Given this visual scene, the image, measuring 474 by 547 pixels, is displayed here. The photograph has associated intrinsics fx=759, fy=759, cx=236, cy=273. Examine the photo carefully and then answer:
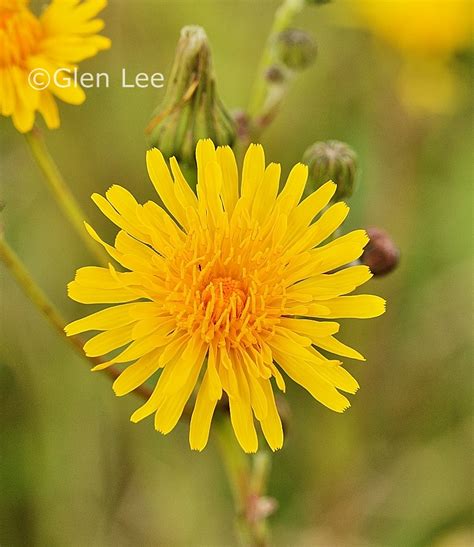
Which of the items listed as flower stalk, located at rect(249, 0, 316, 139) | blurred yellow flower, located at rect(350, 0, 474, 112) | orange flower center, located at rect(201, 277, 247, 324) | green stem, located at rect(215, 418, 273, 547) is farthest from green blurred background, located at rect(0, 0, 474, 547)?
orange flower center, located at rect(201, 277, 247, 324)

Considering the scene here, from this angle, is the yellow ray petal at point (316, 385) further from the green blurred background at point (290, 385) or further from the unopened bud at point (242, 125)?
the green blurred background at point (290, 385)

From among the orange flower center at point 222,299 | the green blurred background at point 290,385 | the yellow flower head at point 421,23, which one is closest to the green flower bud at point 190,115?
the orange flower center at point 222,299

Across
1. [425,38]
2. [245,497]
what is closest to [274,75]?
[245,497]

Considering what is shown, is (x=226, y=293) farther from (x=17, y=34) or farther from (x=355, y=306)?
(x=17, y=34)

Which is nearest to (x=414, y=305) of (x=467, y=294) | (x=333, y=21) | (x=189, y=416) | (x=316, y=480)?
(x=467, y=294)

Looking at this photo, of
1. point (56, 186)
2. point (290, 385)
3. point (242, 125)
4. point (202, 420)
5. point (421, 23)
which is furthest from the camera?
point (421, 23)

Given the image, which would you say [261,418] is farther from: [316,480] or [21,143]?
[21,143]
